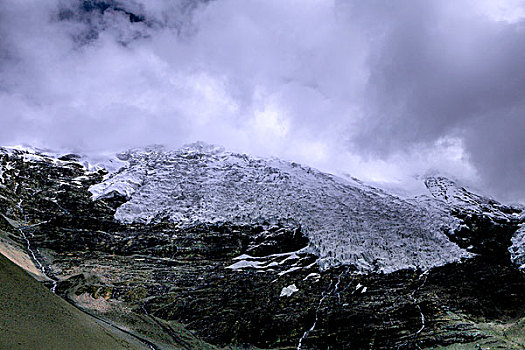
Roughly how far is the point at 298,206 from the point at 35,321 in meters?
61.4

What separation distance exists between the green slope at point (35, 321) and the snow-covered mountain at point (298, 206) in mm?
47667

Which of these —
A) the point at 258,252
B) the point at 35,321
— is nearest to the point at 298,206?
the point at 258,252

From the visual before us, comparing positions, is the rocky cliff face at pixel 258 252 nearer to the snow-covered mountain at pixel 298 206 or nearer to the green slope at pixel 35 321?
the snow-covered mountain at pixel 298 206

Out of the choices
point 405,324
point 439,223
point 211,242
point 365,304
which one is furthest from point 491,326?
point 211,242

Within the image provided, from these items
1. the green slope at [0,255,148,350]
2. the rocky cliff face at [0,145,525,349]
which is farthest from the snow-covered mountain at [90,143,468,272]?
the green slope at [0,255,148,350]

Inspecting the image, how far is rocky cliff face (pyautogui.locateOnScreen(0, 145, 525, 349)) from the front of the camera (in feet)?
140

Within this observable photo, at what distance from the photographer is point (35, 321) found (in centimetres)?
1360

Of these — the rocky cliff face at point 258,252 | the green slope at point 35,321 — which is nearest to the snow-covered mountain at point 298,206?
the rocky cliff face at point 258,252

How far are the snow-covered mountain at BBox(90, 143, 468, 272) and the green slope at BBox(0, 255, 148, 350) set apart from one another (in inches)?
1877

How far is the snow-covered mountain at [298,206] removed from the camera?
2525 inches

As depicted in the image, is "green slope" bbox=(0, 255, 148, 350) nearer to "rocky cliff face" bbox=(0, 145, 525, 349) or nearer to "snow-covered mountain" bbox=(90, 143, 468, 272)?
"rocky cliff face" bbox=(0, 145, 525, 349)

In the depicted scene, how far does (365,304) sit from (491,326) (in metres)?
15.2

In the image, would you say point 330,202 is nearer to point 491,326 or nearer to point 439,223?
point 439,223

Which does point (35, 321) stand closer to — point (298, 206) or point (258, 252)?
point (258, 252)
